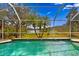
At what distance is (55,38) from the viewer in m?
12.9

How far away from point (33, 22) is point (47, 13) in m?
1.46

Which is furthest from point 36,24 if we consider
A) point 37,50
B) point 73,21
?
point 37,50

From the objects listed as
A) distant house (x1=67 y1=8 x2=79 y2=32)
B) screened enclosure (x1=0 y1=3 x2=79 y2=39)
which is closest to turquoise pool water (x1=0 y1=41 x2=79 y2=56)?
screened enclosure (x1=0 y1=3 x2=79 y2=39)

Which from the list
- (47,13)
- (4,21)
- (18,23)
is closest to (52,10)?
(47,13)

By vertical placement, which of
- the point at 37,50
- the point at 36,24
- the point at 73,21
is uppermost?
the point at 73,21

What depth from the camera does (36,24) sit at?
44.3ft

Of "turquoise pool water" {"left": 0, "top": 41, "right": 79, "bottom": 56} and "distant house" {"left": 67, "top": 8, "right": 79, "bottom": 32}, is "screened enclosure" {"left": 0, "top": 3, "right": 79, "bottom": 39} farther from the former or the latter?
"turquoise pool water" {"left": 0, "top": 41, "right": 79, "bottom": 56}

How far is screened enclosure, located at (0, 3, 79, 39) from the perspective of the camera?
13.1m

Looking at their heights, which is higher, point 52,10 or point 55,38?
point 52,10

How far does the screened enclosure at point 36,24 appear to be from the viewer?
514 inches

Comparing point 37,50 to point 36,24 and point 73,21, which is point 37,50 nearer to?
point 36,24

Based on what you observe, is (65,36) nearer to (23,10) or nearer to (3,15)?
(23,10)

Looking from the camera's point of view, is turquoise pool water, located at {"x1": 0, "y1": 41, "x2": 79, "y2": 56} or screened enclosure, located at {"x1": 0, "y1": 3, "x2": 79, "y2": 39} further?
screened enclosure, located at {"x1": 0, "y1": 3, "x2": 79, "y2": 39}

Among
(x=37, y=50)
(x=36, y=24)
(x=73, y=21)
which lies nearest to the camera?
(x=37, y=50)
